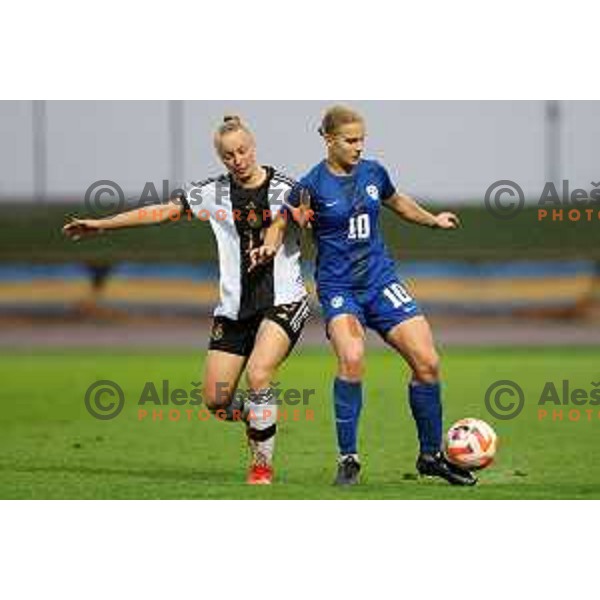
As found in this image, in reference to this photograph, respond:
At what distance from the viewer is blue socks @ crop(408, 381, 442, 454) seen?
31.7 ft

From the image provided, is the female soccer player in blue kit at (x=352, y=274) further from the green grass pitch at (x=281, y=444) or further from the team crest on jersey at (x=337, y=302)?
the green grass pitch at (x=281, y=444)

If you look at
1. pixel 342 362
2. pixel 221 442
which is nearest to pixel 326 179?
pixel 342 362

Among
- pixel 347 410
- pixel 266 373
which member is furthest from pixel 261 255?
pixel 347 410

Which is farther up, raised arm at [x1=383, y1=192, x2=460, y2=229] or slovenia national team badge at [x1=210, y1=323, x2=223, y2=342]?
raised arm at [x1=383, y1=192, x2=460, y2=229]

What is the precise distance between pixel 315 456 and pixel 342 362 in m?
2.14

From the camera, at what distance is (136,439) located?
12672mm

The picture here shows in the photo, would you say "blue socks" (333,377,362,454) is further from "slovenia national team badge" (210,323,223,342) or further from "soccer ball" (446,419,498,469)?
"slovenia national team badge" (210,323,223,342)

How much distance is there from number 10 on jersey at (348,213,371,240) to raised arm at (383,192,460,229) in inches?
13.6

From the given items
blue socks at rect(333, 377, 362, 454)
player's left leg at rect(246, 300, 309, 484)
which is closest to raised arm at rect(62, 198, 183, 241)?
player's left leg at rect(246, 300, 309, 484)

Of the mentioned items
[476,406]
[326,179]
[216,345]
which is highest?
→ [326,179]

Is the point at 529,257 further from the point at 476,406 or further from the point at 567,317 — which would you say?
the point at 476,406

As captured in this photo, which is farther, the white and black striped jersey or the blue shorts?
the white and black striped jersey

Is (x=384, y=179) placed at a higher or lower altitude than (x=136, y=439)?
higher

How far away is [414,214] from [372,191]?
0.41 m
